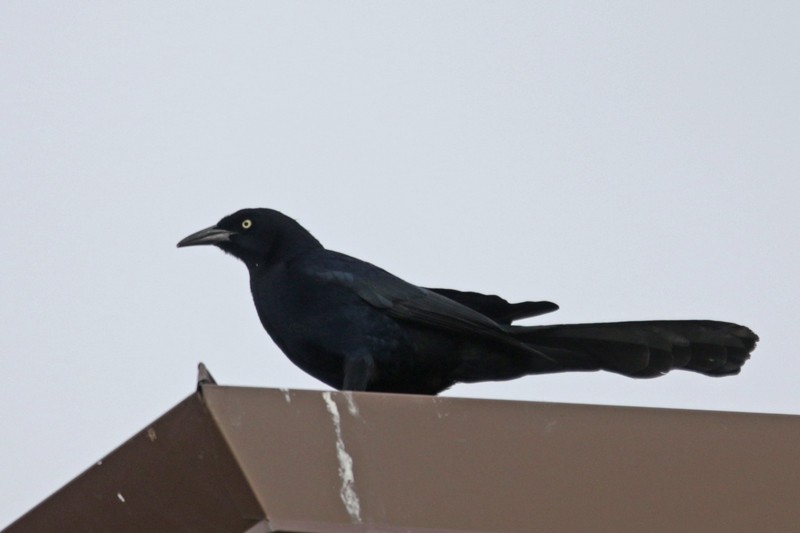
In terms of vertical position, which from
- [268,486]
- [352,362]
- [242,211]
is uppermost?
[242,211]

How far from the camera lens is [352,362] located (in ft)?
15.9

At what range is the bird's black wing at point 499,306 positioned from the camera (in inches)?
205

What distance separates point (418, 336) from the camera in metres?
5.01

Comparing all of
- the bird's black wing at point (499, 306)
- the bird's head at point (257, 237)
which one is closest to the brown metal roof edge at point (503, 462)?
the bird's black wing at point (499, 306)

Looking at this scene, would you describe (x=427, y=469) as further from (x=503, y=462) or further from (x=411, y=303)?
(x=411, y=303)

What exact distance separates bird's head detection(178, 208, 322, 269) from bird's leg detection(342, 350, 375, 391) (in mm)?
760

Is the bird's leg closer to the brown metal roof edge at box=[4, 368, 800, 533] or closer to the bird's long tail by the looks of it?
the bird's long tail

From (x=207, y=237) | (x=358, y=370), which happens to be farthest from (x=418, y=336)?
(x=207, y=237)

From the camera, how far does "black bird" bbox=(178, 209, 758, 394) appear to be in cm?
478

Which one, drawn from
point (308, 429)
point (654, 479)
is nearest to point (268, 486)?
point (308, 429)

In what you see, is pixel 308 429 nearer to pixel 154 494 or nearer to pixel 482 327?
pixel 154 494

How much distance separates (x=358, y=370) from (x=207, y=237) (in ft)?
4.27

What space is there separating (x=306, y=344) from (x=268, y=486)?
237cm

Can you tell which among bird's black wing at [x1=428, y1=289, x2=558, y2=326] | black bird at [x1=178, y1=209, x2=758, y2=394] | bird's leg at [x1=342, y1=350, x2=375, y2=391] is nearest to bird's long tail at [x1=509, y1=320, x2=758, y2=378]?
black bird at [x1=178, y1=209, x2=758, y2=394]
